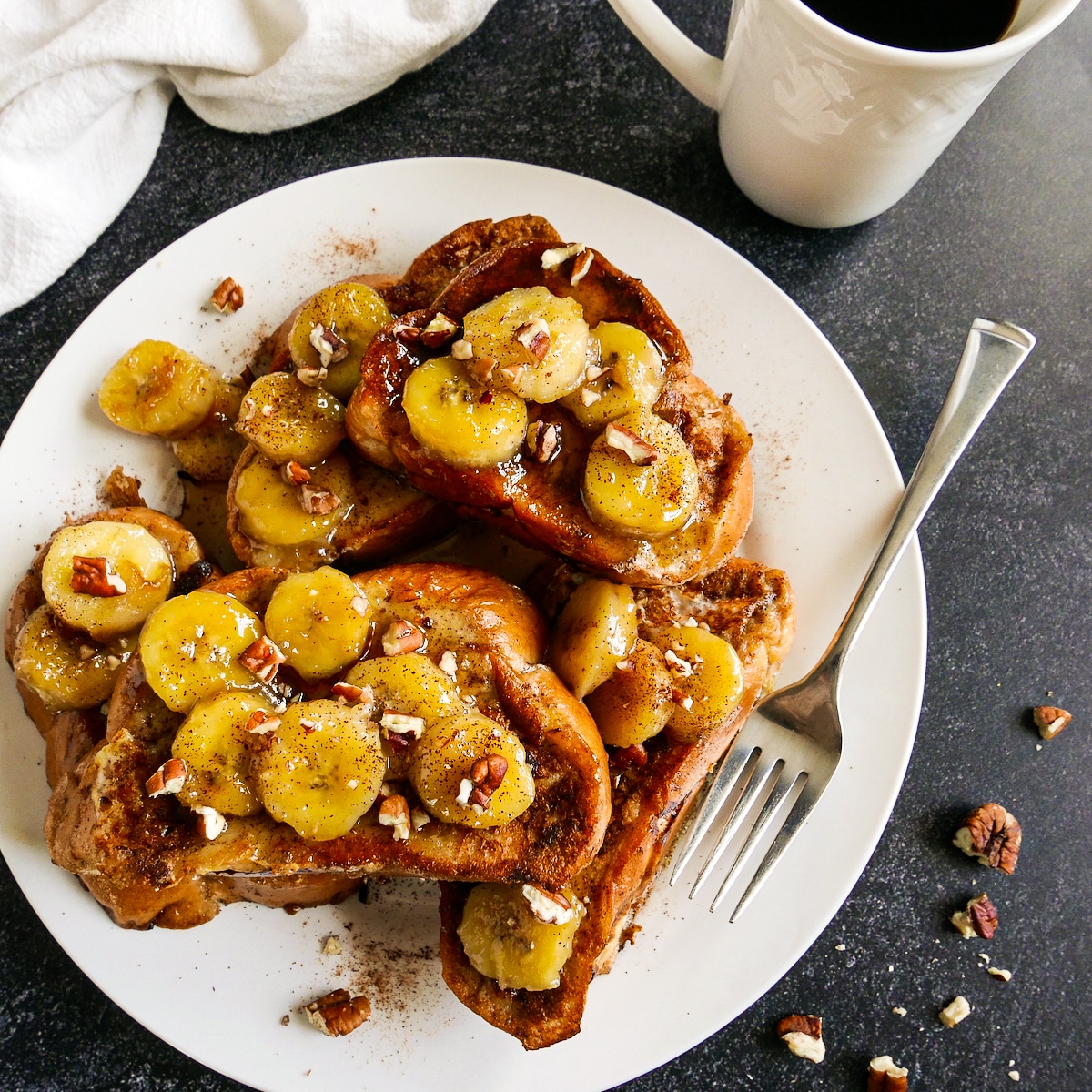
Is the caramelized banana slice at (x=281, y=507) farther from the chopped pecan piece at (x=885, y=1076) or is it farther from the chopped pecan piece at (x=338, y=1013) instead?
the chopped pecan piece at (x=885, y=1076)

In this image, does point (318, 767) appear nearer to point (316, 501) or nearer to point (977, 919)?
point (316, 501)

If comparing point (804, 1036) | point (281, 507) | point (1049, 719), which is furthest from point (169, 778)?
point (1049, 719)

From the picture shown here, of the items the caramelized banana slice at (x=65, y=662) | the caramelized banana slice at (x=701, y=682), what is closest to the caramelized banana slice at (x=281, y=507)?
the caramelized banana slice at (x=65, y=662)

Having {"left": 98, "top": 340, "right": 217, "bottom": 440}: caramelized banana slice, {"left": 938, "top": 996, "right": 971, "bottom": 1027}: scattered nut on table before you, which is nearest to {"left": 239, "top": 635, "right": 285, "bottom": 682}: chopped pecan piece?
{"left": 98, "top": 340, "right": 217, "bottom": 440}: caramelized banana slice

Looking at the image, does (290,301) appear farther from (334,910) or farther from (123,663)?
(334,910)

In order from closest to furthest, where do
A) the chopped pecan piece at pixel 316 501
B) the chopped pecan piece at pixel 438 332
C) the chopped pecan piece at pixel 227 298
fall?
the chopped pecan piece at pixel 438 332 < the chopped pecan piece at pixel 316 501 < the chopped pecan piece at pixel 227 298

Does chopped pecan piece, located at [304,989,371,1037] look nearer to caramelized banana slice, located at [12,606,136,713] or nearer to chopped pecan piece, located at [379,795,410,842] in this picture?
chopped pecan piece, located at [379,795,410,842]

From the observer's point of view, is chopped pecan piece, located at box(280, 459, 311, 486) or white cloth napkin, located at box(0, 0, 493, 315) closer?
chopped pecan piece, located at box(280, 459, 311, 486)
